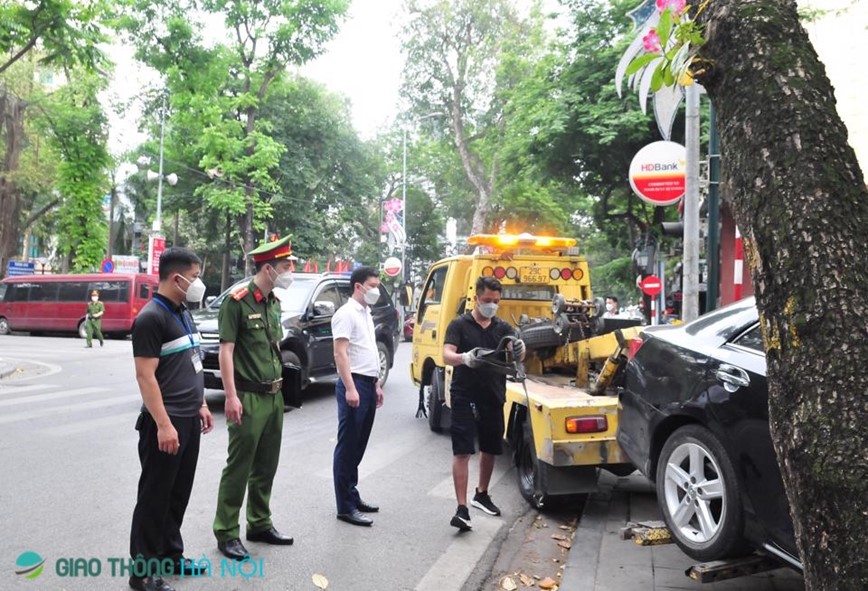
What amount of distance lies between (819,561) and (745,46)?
4.90 ft

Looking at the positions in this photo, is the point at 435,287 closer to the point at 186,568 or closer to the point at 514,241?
the point at 514,241

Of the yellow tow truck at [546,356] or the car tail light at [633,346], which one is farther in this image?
the yellow tow truck at [546,356]

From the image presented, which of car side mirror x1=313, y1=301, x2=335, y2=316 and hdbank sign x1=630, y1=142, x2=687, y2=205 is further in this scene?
car side mirror x1=313, y1=301, x2=335, y2=316

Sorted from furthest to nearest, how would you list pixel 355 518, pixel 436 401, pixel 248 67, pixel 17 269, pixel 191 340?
pixel 17 269, pixel 248 67, pixel 436 401, pixel 355 518, pixel 191 340

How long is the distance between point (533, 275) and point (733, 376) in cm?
446

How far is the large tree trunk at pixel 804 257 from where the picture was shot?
175 cm

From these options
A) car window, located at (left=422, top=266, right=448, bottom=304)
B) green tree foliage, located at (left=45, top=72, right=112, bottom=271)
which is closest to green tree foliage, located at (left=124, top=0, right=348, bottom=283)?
green tree foliage, located at (left=45, top=72, right=112, bottom=271)

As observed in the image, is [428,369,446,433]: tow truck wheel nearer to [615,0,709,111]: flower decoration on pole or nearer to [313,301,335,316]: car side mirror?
[313,301,335,316]: car side mirror

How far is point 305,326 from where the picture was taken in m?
9.82

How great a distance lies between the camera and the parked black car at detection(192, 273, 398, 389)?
9188 mm

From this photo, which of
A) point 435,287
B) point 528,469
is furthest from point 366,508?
point 435,287

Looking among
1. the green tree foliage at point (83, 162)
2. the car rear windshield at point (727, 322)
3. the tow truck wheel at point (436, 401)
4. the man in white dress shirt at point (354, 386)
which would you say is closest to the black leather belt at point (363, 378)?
the man in white dress shirt at point (354, 386)

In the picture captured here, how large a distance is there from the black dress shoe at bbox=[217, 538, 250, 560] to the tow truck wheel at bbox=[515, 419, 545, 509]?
2278 mm

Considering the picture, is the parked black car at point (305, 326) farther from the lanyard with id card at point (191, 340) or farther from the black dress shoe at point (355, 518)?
the lanyard with id card at point (191, 340)
